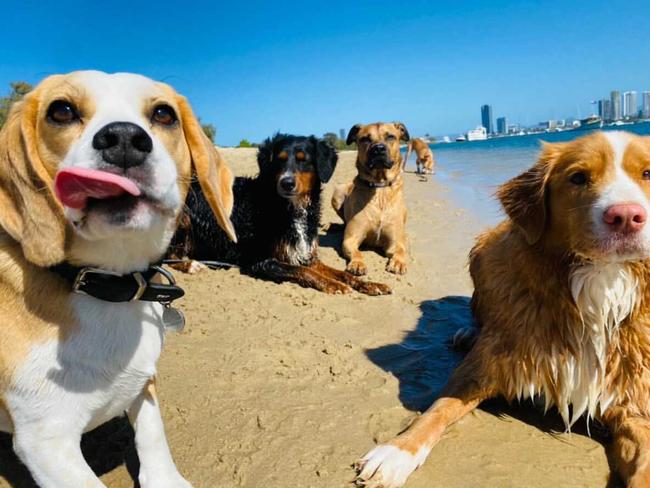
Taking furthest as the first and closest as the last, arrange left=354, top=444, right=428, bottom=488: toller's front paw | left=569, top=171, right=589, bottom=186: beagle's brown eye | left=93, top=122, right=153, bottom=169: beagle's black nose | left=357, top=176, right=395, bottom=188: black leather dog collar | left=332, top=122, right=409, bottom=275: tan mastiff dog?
1. left=357, top=176, right=395, bottom=188: black leather dog collar
2. left=332, top=122, right=409, bottom=275: tan mastiff dog
3. left=569, top=171, right=589, bottom=186: beagle's brown eye
4. left=354, top=444, right=428, bottom=488: toller's front paw
5. left=93, top=122, right=153, bottom=169: beagle's black nose

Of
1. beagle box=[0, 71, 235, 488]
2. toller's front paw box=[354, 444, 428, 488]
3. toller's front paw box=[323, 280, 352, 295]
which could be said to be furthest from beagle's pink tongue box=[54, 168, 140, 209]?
toller's front paw box=[323, 280, 352, 295]

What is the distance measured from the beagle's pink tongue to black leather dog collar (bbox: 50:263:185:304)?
0.33 metres

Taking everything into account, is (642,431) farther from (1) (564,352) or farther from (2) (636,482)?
(1) (564,352)

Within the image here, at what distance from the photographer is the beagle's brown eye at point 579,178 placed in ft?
7.93

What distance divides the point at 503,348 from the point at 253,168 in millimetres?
14932

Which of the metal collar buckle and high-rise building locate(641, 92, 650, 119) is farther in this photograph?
high-rise building locate(641, 92, 650, 119)

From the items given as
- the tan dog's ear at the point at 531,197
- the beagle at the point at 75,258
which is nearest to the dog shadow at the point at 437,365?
the tan dog's ear at the point at 531,197

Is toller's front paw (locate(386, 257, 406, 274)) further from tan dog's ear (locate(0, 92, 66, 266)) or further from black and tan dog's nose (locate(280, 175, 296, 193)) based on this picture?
tan dog's ear (locate(0, 92, 66, 266))

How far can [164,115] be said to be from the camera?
6.84 ft

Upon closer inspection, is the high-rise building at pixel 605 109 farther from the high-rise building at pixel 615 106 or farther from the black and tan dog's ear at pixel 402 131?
the black and tan dog's ear at pixel 402 131

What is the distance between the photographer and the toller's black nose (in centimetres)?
575

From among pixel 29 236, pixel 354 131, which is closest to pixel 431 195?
pixel 354 131

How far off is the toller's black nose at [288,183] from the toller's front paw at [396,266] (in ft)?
5.11

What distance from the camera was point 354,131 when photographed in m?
8.28
